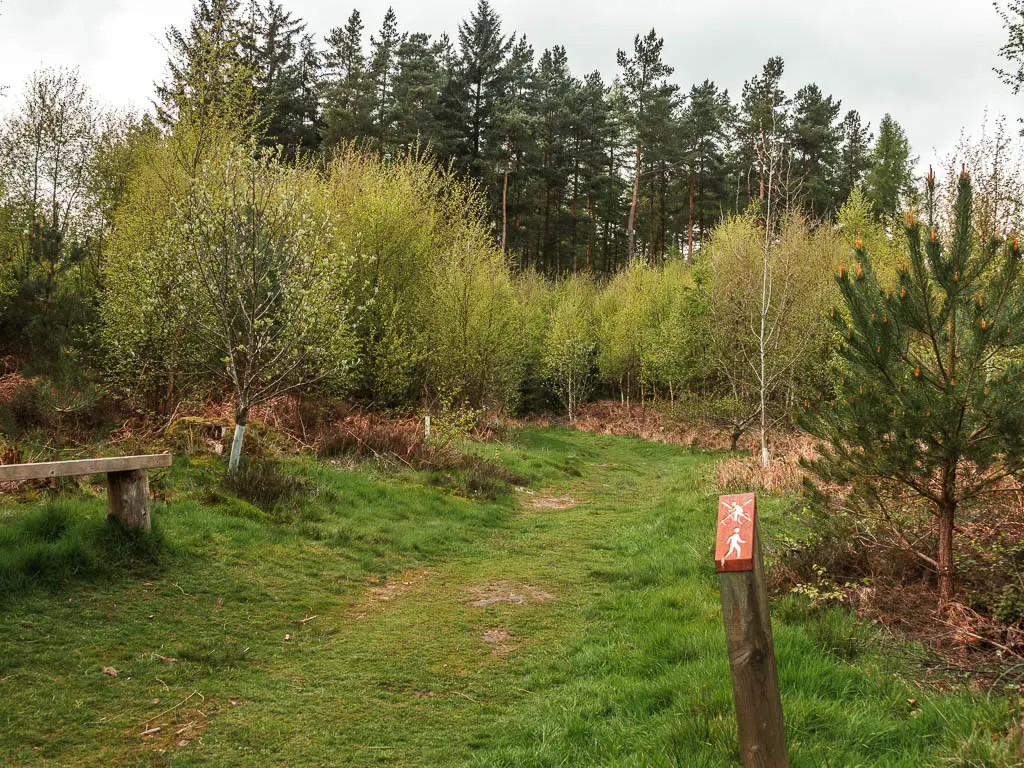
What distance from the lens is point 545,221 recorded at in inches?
1571

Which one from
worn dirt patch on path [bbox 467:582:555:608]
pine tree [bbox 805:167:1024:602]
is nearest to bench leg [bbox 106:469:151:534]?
worn dirt patch on path [bbox 467:582:555:608]

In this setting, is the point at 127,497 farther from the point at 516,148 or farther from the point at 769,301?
the point at 516,148

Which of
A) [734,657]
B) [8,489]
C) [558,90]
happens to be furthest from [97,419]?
[558,90]

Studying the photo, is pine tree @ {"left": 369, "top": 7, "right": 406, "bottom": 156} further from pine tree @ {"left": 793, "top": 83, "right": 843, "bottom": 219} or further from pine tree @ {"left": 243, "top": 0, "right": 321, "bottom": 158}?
pine tree @ {"left": 793, "top": 83, "right": 843, "bottom": 219}

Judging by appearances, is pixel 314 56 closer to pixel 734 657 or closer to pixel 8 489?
pixel 8 489

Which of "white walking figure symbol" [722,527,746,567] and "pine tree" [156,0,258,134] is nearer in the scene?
"white walking figure symbol" [722,527,746,567]

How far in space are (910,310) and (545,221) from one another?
36571mm

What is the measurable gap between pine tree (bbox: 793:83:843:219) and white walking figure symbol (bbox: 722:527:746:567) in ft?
120

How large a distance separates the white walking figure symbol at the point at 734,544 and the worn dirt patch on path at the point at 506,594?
4167mm

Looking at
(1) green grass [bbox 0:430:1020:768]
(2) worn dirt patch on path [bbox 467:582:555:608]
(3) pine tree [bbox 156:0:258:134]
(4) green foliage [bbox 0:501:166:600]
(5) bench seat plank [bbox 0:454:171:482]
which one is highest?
(3) pine tree [bbox 156:0:258:134]

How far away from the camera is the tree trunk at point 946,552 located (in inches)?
186

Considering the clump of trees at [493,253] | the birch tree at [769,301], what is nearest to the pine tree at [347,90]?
the clump of trees at [493,253]

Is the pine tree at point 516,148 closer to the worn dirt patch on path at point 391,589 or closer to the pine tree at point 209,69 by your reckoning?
the pine tree at point 209,69

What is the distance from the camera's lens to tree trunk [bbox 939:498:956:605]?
4.72m
